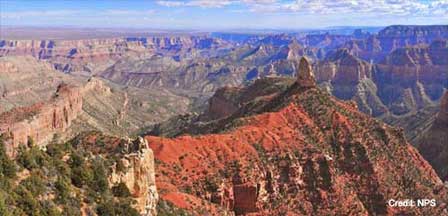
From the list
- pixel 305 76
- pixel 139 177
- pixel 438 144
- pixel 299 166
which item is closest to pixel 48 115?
pixel 305 76

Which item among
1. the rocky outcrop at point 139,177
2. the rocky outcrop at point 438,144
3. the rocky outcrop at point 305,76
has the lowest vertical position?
the rocky outcrop at point 438,144

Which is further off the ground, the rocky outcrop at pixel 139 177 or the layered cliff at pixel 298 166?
the rocky outcrop at pixel 139 177

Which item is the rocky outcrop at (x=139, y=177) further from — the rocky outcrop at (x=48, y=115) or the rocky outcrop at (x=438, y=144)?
the rocky outcrop at (x=438, y=144)

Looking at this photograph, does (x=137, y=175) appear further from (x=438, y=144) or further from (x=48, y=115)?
(x=48, y=115)

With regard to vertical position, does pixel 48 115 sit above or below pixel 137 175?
below

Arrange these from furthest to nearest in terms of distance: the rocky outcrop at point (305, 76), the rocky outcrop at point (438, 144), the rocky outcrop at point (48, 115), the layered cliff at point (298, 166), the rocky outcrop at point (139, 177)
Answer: the rocky outcrop at point (438, 144), the rocky outcrop at point (48, 115), the rocky outcrop at point (305, 76), the layered cliff at point (298, 166), the rocky outcrop at point (139, 177)

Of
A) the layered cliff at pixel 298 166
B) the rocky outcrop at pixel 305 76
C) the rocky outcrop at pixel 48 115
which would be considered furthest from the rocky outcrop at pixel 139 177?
the rocky outcrop at pixel 48 115
